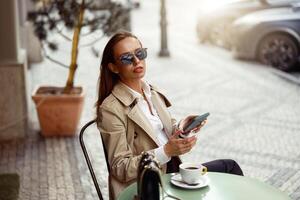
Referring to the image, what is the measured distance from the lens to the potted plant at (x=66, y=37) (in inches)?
262

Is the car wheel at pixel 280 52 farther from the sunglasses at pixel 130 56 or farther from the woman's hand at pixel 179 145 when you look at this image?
the woman's hand at pixel 179 145

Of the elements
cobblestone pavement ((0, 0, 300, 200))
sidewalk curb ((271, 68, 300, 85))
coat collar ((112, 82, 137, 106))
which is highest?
coat collar ((112, 82, 137, 106))

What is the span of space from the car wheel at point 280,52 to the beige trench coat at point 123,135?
8.01 m

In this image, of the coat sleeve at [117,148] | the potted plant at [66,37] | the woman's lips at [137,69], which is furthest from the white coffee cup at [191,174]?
the potted plant at [66,37]

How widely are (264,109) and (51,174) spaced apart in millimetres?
3610

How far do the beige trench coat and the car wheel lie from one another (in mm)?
8009

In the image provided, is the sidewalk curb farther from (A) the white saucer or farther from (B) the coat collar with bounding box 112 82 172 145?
(A) the white saucer

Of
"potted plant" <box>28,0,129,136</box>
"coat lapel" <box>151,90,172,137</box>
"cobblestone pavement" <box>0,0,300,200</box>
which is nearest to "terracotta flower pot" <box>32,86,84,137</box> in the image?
"potted plant" <box>28,0,129,136</box>

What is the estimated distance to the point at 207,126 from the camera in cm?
725

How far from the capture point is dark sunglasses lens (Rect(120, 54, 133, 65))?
320 centimetres

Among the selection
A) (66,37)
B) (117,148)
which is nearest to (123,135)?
(117,148)

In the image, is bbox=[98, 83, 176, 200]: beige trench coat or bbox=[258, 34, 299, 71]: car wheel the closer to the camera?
bbox=[98, 83, 176, 200]: beige trench coat

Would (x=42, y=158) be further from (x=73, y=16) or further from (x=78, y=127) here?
(x=73, y=16)

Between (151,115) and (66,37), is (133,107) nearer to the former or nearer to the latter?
(151,115)
